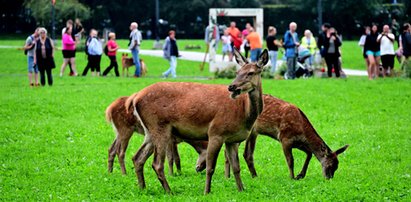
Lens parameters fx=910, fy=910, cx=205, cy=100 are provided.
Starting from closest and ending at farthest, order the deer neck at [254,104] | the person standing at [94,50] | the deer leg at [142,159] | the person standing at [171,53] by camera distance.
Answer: the deer neck at [254,104], the deer leg at [142,159], the person standing at [171,53], the person standing at [94,50]

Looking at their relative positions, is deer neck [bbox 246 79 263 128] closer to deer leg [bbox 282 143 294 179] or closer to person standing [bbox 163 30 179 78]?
deer leg [bbox 282 143 294 179]

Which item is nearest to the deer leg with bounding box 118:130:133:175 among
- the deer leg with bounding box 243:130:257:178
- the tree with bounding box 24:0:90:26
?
the deer leg with bounding box 243:130:257:178

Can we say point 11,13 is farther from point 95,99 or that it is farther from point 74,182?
point 74,182

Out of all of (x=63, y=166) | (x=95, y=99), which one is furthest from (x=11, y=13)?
(x=63, y=166)

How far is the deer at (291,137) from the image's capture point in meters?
13.9

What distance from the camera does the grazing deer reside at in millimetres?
11992

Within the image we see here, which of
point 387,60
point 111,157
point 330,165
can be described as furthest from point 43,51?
point 330,165

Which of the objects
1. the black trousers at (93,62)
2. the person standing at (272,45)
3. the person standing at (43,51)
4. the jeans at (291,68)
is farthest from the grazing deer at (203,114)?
the black trousers at (93,62)

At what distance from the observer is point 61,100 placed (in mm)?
23469

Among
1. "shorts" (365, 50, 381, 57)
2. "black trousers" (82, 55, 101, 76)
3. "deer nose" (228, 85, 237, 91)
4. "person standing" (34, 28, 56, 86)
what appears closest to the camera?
"deer nose" (228, 85, 237, 91)

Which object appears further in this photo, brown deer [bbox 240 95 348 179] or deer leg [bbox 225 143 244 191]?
brown deer [bbox 240 95 348 179]

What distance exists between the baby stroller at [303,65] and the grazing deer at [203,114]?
19838 mm

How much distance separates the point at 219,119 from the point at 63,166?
3.82 metres

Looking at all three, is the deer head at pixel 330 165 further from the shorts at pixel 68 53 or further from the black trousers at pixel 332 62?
the shorts at pixel 68 53
